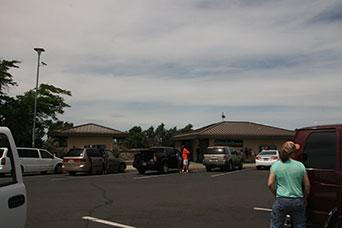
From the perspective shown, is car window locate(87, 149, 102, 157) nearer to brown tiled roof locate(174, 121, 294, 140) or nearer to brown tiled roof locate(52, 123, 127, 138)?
brown tiled roof locate(52, 123, 127, 138)

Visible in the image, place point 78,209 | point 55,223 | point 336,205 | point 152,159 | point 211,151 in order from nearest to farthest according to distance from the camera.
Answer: point 336,205, point 55,223, point 78,209, point 152,159, point 211,151

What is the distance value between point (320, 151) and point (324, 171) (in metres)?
0.34

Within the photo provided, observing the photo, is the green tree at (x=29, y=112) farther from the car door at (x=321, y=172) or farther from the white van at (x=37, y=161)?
the car door at (x=321, y=172)

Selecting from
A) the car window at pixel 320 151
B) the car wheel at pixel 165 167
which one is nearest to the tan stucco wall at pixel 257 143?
the car wheel at pixel 165 167

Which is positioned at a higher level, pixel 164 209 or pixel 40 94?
pixel 40 94

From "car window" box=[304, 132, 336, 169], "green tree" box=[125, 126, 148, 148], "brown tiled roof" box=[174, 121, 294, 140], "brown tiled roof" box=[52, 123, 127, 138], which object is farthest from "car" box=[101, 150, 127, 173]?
"green tree" box=[125, 126, 148, 148]

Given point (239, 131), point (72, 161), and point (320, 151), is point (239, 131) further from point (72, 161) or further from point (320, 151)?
point (320, 151)

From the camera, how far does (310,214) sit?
24.2ft

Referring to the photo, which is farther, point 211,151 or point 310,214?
point 211,151

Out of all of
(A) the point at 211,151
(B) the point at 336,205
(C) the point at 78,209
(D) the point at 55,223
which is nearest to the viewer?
(B) the point at 336,205

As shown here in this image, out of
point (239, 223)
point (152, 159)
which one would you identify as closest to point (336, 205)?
point (239, 223)

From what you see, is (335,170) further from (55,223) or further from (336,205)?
(55,223)

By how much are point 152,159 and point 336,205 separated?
22.6m

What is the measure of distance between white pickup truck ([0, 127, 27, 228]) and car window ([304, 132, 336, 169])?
168 inches
